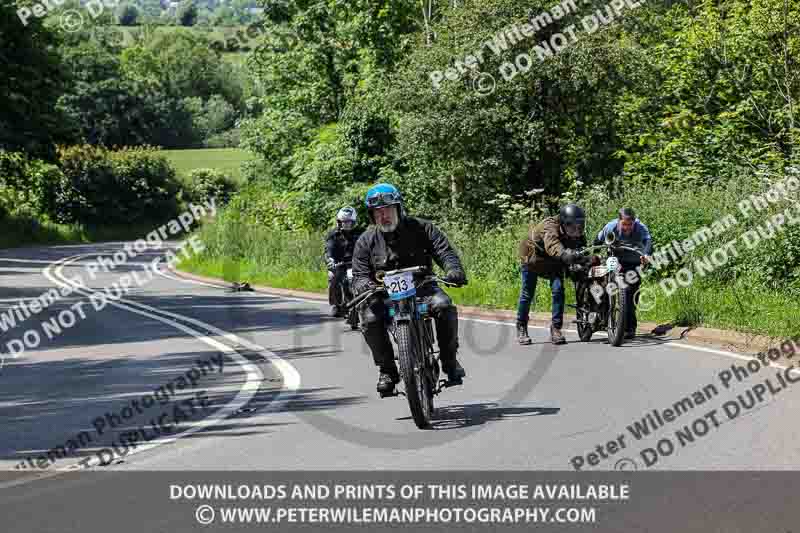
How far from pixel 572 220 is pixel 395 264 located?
16.1ft

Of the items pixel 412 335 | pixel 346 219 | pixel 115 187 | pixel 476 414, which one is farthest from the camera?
pixel 115 187

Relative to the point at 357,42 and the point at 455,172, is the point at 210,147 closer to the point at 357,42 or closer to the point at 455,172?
the point at 357,42

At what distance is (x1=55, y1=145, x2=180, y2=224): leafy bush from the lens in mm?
77438

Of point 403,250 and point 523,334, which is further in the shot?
point 523,334

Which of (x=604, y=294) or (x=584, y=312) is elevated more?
(x=604, y=294)

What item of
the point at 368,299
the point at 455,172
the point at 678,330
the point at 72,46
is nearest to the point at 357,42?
the point at 455,172

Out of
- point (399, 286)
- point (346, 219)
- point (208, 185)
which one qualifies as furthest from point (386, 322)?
point (208, 185)

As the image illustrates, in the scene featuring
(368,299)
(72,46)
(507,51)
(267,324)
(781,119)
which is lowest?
(267,324)

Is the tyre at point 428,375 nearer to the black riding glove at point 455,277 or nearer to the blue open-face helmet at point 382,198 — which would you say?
the black riding glove at point 455,277

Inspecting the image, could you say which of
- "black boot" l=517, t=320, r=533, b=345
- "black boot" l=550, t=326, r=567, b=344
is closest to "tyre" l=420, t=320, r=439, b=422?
"black boot" l=550, t=326, r=567, b=344

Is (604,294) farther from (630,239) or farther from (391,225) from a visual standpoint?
(391,225)

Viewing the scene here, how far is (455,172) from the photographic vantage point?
33.9 metres

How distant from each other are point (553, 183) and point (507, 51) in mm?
4275

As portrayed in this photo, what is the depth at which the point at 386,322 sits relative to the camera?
9703 millimetres
